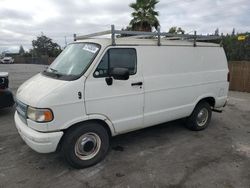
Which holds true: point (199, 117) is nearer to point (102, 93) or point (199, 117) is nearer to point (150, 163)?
point (150, 163)

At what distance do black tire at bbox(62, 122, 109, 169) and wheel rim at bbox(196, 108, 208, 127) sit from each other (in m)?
2.72

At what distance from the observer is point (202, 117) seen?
5.87 m

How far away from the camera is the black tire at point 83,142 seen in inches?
145

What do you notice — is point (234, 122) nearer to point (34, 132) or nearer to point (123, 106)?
point (123, 106)

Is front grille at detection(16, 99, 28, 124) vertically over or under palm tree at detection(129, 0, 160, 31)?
under

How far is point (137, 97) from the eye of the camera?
4316 mm

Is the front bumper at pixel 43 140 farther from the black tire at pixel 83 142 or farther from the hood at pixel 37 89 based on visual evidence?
the hood at pixel 37 89

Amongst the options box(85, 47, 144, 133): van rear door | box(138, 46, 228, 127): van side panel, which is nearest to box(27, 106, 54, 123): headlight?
box(85, 47, 144, 133): van rear door

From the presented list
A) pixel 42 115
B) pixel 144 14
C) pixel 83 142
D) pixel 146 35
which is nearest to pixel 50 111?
pixel 42 115

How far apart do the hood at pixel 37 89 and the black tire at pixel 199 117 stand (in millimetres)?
3382

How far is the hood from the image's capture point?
11.4 feet

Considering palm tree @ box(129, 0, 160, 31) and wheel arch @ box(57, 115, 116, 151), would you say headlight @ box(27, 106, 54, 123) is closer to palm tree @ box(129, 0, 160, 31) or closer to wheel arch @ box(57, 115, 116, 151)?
wheel arch @ box(57, 115, 116, 151)

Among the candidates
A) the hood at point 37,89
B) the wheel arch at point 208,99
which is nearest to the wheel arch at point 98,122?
the hood at point 37,89

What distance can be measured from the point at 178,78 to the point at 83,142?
2410 millimetres
